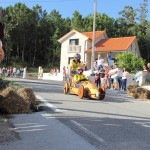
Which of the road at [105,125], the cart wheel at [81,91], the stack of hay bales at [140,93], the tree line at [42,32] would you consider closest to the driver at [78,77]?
the cart wheel at [81,91]

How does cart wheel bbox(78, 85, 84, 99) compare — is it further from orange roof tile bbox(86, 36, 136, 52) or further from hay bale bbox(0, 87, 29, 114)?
orange roof tile bbox(86, 36, 136, 52)

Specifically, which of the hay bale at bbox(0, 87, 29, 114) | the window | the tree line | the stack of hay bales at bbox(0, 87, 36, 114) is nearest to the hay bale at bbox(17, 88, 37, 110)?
the stack of hay bales at bbox(0, 87, 36, 114)

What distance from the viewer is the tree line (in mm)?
70812

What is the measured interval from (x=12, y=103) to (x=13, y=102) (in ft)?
0.13

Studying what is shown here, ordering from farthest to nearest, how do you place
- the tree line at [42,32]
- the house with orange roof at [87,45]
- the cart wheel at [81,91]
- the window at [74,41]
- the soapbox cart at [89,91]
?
the tree line at [42,32]
the window at [74,41]
the house with orange roof at [87,45]
the cart wheel at [81,91]
the soapbox cart at [89,91]

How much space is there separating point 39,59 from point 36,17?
8174 mm

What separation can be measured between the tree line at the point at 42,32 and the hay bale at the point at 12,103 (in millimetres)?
57376

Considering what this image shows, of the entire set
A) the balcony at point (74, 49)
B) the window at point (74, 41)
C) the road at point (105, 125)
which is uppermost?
the window at point (74, 41)

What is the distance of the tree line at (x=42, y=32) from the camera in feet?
232

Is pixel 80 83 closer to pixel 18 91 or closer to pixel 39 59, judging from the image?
pixel 18 91

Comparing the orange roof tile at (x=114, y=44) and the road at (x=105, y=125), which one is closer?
the road at (x=105, y=125)

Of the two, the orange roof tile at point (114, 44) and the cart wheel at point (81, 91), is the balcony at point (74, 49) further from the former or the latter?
the cart wheel at point (81, 91)

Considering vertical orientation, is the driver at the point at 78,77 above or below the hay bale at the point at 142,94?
above

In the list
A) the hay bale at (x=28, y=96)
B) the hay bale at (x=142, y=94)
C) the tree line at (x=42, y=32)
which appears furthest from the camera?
the tree line at (x=42, y=32)
